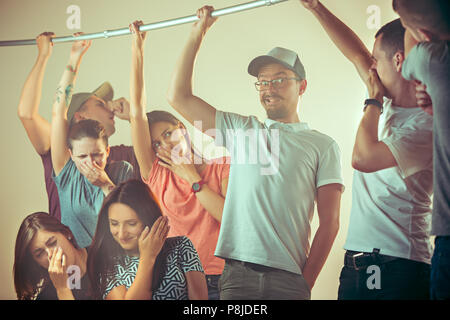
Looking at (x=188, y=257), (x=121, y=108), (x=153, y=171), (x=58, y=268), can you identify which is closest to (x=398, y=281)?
(x=188, y=257)

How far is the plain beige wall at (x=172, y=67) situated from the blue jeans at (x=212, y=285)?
0.49 m

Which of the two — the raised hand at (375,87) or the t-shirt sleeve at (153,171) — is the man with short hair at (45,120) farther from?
the raised hand at (375,87)

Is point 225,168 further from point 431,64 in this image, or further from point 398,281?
point 431,64

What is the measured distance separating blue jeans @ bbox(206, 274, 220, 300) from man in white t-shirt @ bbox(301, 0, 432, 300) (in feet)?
2.01

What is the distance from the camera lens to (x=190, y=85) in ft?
8.02

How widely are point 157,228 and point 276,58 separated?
110 cm

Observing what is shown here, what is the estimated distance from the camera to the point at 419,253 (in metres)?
2.02

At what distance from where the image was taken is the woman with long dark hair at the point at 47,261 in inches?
101

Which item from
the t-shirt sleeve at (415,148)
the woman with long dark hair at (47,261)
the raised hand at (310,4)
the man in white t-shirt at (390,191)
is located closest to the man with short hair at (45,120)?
the woman with long dark hair at (47,261)

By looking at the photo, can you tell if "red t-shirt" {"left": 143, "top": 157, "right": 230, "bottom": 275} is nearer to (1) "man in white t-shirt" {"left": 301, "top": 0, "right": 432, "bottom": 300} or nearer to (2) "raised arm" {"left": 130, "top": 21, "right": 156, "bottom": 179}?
(2) "raised arm" {"left": 130, "top": 21, "right": 156, "bottom": 179}
